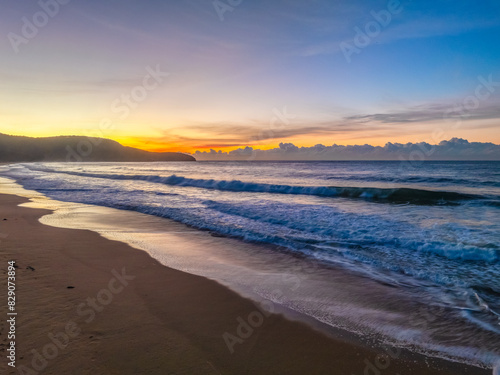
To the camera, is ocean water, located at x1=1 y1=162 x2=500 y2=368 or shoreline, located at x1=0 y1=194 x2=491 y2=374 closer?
shoreline, located at x1=0 y1=194 x2=491 y2=374

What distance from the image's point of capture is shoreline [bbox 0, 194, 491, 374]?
9.78 ft

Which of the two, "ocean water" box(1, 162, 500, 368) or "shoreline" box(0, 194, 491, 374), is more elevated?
"shoreline" box(0, 194, 491, 374)

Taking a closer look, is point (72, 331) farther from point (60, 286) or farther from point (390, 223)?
point (390, 223)

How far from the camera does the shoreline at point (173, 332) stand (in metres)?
2.98

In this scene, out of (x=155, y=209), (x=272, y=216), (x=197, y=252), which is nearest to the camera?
(x=197, y=252)

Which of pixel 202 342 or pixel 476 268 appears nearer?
pixel 202 342

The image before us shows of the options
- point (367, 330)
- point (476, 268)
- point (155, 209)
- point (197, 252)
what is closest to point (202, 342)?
point (367, 330)

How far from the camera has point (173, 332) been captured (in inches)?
140

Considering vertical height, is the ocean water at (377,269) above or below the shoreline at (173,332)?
below

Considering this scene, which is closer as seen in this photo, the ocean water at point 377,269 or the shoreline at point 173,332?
the shoreline at point 173,332

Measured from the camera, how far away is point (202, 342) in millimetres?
3359

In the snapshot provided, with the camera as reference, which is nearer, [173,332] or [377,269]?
[173,332]

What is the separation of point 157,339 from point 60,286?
7.83 feet

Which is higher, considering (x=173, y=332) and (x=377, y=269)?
(x=173, y=332)
